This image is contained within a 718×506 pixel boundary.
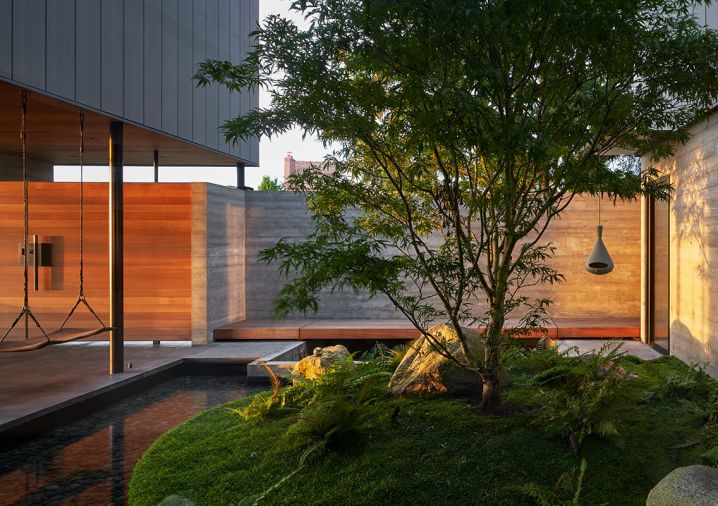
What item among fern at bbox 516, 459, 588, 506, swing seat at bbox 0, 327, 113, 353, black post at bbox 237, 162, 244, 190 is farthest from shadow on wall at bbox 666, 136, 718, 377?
black post at bbox 237, 162, 244, 190

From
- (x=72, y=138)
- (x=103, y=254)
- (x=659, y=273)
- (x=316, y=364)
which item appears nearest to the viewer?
(x=316, y=364)

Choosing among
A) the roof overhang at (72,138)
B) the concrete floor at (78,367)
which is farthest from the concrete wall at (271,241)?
the concrete floor at (78,367)

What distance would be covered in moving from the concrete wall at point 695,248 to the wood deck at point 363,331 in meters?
1.92

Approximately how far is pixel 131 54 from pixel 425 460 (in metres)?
5.59

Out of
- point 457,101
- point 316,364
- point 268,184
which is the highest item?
point 268,184

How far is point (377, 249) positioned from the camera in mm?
4238

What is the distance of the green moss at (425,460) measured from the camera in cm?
406

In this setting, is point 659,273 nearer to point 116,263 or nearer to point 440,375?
point 440,375

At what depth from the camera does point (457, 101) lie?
382 cm

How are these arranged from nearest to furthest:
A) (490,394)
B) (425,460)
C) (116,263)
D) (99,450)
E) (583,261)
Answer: (425,460), (490,394), (99,450), (116,263), (583,261)

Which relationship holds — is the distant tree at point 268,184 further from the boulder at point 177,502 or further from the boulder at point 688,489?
the boulder at point 688,489

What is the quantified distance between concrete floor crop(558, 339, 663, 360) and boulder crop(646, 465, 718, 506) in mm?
4757

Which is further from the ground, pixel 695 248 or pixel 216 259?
pixel 695 248

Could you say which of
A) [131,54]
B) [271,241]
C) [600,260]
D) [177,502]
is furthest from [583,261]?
[177,502]
